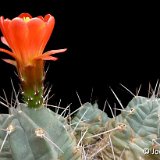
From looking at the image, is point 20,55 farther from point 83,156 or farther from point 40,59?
point 83,156

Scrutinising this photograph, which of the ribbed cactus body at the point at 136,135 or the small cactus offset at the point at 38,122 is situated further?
the ribbed cactus body at the point at 136,135

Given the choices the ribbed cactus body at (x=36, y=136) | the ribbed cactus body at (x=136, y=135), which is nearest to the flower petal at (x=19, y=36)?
the ribbed cactus body at (x=36, y=136)

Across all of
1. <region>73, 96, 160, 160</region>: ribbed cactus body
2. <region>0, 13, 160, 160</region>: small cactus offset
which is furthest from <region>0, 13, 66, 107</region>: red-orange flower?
<region>73, 96, 160, 160</region>: ribbed cactus body

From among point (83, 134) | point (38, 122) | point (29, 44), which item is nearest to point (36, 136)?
point (38, 122)

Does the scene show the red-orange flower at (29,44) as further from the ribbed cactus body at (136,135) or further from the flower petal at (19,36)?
the ribbed cactus body at (136,135)

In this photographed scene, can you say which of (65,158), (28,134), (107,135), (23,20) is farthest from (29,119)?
(107,135)

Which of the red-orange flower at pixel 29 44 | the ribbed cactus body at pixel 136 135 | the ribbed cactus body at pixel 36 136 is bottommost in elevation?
the ribbed cactus body at pixel 136 135
